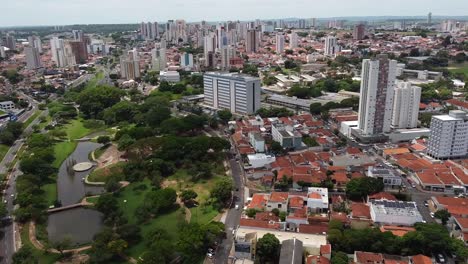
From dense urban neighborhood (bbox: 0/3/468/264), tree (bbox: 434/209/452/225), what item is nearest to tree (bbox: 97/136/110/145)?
dense urban neighborhood (bbox: 0/3/468/264)

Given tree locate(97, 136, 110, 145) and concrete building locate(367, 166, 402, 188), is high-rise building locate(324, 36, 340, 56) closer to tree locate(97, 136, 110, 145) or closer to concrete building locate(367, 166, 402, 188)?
tree locate(97, 136, 110, 145)

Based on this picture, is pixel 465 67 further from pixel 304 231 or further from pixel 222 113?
pixel 304 231

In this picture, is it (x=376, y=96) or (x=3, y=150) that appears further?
(x=3, y=150)

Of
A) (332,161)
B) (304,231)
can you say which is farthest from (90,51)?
(304,231)

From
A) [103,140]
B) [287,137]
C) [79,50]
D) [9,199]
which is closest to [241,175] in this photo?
[287,137]

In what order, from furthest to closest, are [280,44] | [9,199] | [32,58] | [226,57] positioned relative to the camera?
[280,44] < [32,58] < [226,57] < [9,199]

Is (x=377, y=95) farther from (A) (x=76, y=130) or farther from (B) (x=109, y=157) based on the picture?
Answer: (A) (x=76, y=130)

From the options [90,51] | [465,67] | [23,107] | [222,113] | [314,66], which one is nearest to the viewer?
[222,113]
